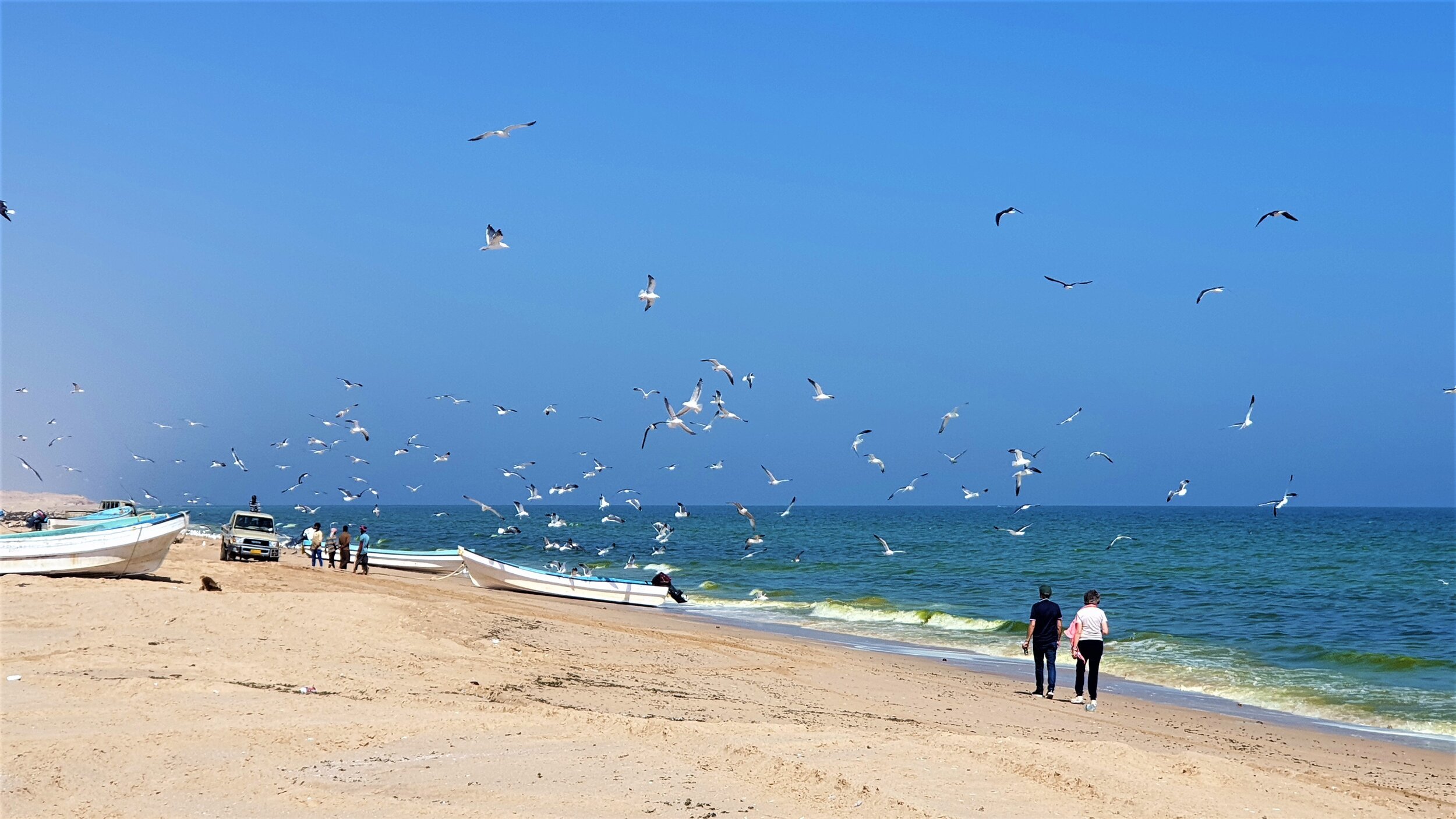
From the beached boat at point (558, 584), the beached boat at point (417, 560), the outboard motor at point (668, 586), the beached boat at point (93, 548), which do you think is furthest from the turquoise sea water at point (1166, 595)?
the beached boat at point (93, 548)

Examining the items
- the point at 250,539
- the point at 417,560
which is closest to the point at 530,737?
the point at 250,539

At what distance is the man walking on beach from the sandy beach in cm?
47

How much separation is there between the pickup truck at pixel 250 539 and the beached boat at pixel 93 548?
560 inches

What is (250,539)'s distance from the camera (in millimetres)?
39188

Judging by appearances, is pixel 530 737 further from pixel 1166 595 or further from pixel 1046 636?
pixel 1166 595

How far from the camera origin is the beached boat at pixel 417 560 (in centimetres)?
4700

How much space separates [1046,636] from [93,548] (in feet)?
64.0

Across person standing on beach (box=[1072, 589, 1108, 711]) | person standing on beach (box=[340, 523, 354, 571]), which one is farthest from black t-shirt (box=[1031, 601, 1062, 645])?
person standing on beach (box=[340, 523, 354, 571])

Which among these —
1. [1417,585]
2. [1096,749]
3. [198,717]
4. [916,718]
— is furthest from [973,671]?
[1417,585]

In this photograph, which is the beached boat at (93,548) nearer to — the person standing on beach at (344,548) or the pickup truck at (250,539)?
the pickup truck at (250,539)

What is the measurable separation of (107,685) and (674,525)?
442 ft

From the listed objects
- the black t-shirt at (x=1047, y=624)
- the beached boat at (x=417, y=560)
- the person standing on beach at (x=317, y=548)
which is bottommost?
the beached boat at (x=417, y=560)

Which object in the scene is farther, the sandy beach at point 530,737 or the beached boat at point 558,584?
the beached boat at point 558,584

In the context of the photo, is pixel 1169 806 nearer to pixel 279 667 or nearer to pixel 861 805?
pixel 861 805
